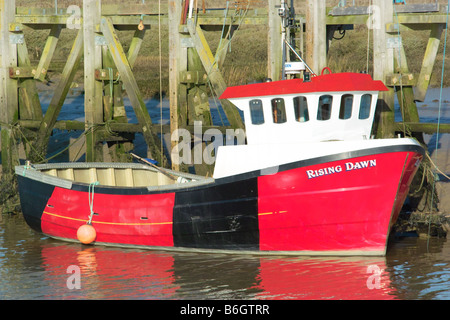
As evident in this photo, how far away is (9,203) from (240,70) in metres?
16.8

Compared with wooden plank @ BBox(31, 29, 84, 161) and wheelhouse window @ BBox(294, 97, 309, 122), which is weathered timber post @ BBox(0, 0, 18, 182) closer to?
wooden plank @ BBox(31, 29, 84, 161)

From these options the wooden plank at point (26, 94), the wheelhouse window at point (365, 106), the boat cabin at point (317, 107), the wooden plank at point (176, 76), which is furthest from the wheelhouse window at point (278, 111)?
the wooden plank at point (26, 94)

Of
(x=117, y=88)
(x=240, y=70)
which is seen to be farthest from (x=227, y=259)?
(x=240, y=70)

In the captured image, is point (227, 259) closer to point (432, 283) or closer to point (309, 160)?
point (309, 160)

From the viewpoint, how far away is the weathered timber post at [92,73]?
62.3 ft

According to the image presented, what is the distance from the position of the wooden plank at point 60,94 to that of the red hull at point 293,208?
490 centimetres

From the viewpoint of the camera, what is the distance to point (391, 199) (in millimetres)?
14117

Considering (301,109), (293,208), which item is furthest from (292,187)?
(301,109)

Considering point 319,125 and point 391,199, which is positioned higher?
point 319,125

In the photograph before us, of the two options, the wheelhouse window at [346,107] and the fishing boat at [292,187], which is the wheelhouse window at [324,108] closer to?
the fishing boat at [292,187]

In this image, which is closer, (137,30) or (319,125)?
(319,125)
